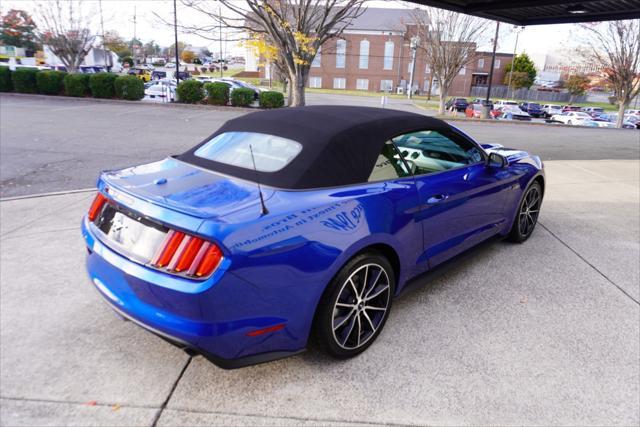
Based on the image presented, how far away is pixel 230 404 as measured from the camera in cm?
250

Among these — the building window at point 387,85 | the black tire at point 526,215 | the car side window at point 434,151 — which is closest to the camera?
the car side window at point 434,151

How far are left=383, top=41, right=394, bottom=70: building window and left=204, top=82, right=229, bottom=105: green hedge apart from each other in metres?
50.8

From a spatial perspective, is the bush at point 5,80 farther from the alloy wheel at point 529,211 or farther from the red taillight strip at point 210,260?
the red taillight strip at point 210,260

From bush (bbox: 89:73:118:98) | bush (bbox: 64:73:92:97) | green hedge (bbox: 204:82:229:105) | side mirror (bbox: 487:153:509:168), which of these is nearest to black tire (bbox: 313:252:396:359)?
side mirror (bbox: 487:153:509:168)

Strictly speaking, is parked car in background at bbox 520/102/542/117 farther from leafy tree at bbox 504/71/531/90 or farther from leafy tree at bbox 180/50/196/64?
leafy tree at bbox 180/50/196/64

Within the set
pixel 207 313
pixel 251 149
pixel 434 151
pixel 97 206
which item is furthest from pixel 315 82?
pixel 207 313

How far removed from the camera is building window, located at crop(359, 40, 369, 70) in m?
67.6

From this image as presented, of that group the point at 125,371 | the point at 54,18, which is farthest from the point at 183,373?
the point at 54,18

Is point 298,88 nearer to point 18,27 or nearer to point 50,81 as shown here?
point 50,81

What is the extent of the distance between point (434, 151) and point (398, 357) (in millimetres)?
1765

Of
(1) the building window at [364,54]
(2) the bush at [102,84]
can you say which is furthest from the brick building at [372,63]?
(2) the bush at [102,84]

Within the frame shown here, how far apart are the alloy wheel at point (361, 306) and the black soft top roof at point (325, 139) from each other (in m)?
0.61

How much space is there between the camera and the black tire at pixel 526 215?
4.82 meters

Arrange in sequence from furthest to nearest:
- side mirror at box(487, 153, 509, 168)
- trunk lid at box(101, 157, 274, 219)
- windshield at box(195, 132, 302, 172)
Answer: side mirror at box(487, 153, 509, 168)
windshield at box(195, 132, 302, 172)
trunk lid at box(101, 157, 274, 219)
